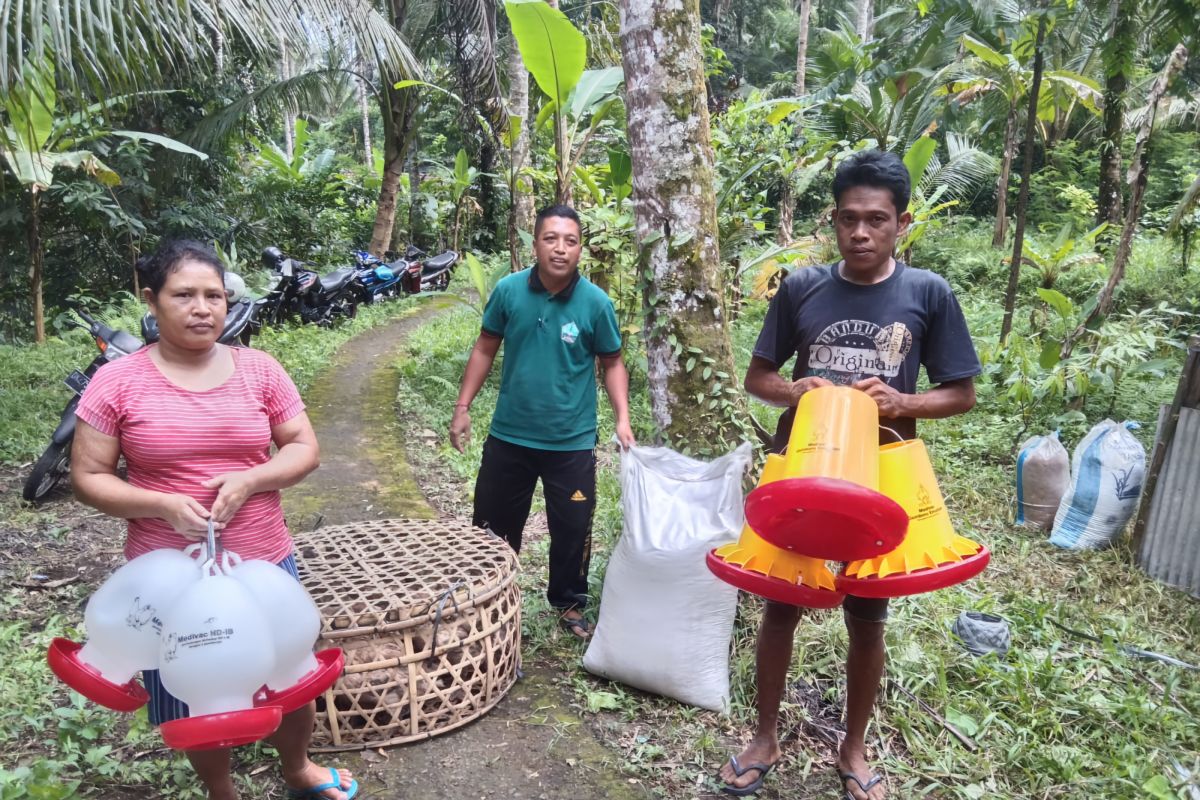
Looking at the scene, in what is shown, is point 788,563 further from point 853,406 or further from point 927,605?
point 927,605

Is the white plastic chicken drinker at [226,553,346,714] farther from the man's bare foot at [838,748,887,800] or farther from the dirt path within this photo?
the man's bare foot at [838,748,887,800]

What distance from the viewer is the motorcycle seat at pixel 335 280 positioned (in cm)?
929

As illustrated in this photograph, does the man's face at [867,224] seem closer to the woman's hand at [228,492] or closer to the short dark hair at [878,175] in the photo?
the short dark hair at [878,175]

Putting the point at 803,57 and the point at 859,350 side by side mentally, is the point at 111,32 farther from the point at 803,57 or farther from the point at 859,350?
the point at 803,57

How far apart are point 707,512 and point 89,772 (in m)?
1.86

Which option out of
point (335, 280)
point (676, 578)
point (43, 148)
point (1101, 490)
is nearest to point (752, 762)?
point (676, 578)

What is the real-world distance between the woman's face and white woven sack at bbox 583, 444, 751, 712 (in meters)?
1.32

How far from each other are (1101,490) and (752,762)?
8.58 ft

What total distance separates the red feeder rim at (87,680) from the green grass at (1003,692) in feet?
4.46

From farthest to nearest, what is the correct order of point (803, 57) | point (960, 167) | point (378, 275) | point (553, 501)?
point (803, 57)
point (960, 167)
point (378, 275)
point (553, 501)

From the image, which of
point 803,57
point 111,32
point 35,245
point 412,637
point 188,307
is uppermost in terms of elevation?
A: point 803,57

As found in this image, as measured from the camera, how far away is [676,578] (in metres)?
2.54

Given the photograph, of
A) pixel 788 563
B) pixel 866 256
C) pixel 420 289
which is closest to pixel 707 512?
pixel 788 563

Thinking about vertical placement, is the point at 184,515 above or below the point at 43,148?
below
